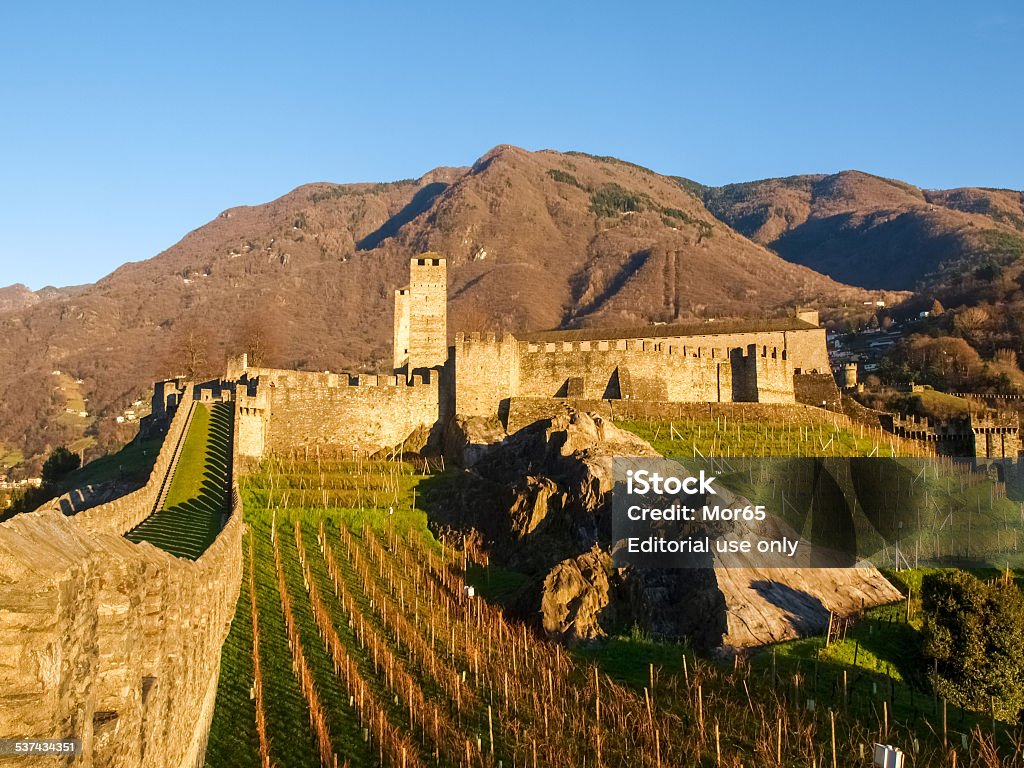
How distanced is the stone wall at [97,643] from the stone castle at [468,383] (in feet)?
102

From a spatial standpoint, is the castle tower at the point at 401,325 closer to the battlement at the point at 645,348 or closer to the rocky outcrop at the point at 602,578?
the battlement at the point at 645,348

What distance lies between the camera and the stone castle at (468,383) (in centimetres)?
4366

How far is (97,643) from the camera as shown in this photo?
6.96 m

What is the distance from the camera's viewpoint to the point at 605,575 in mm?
27656

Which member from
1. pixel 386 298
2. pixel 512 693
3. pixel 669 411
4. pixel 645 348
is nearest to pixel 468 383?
pixel 669 411

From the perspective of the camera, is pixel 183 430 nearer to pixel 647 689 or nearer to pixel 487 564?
pixel 487 564

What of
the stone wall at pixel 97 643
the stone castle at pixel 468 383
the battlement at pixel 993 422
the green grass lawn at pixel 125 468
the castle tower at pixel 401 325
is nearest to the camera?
the stone wall at pixel 97 643

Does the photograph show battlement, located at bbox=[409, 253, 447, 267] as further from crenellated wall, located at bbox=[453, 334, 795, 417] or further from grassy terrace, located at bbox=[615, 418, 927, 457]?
grassy terrace, located at bbox=[615, 418, 927, 457]

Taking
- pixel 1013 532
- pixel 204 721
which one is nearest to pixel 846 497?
pixel 1013 532

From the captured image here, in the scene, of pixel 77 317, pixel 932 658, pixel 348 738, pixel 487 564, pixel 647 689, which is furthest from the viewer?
pixel 77 317

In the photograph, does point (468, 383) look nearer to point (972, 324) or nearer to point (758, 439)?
point (758, 439)

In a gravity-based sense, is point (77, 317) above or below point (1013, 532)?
above

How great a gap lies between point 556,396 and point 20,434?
8594 cm

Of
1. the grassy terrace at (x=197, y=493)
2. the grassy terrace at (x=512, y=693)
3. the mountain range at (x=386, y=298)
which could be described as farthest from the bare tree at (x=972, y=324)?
the grassy terrace at (x=197, y=493)
